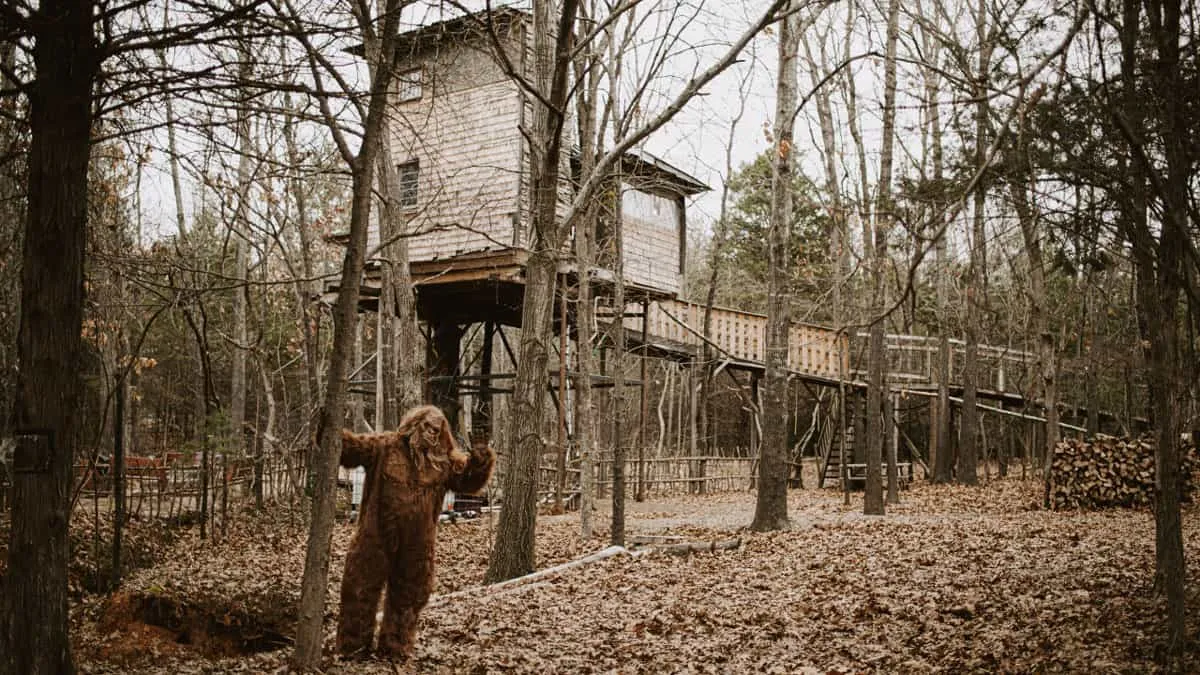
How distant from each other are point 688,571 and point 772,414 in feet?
17.3

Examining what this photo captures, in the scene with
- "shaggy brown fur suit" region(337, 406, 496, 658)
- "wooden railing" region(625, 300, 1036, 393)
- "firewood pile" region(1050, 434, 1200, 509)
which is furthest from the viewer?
"wooden railing" region(625, 300, 1036, 393)

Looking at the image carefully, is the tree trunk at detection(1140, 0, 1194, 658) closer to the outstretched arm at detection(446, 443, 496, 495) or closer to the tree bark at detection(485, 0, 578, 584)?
the outstretched arm at detection(446, 443, 496, 495)

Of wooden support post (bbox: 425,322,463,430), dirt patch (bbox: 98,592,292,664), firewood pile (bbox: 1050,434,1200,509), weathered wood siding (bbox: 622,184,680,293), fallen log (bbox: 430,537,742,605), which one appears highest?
weathered wood siding (bbox: 622,184,680,293)

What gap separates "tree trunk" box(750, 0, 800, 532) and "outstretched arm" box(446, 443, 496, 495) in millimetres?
8966

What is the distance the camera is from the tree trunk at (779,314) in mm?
14883

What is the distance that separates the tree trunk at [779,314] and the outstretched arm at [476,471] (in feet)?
29.4

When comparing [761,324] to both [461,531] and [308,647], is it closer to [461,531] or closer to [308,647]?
[461,531]

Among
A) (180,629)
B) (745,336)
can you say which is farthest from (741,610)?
(745,336)

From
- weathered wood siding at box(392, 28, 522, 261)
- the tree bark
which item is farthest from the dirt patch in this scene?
weathered wood siding at box(392, 28, 522, 261)

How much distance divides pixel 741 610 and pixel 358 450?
13.1ft

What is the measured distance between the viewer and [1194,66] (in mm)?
5523

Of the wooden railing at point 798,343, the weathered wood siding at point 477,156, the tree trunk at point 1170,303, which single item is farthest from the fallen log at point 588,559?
the wooden railing at point 798,343

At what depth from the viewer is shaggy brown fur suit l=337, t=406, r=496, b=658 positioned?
20.6ft

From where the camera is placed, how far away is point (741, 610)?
8297mm
